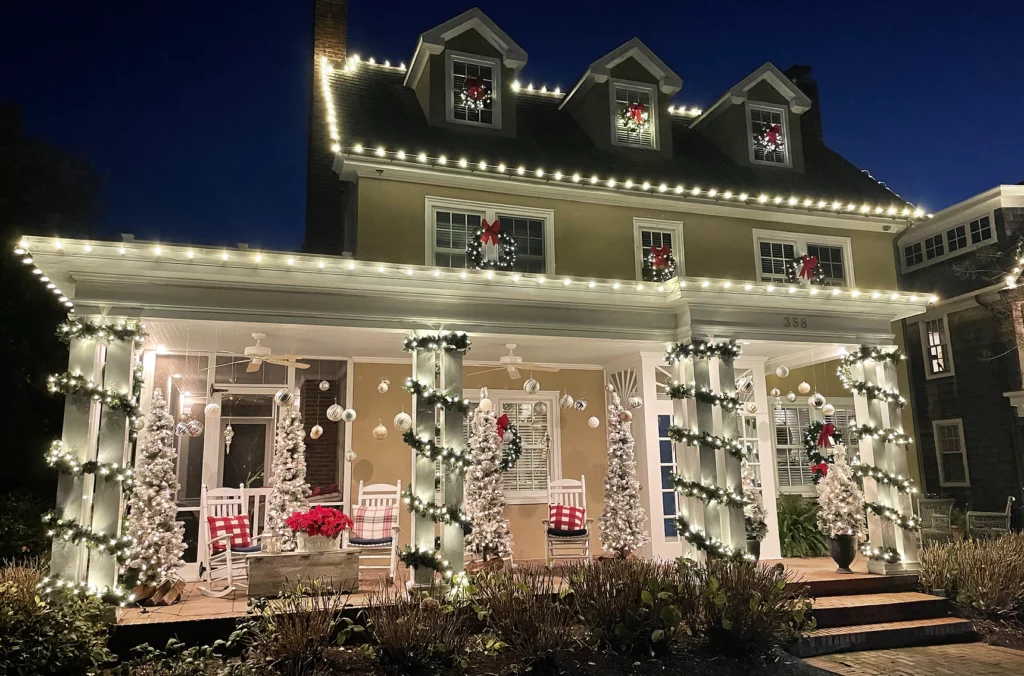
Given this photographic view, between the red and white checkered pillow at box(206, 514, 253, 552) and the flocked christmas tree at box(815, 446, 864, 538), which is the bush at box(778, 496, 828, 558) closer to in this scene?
the flocked christmas tree at box(815, 446, 864, 538)

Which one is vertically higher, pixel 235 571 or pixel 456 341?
pixel 456 341

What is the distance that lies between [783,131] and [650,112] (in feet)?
8.90

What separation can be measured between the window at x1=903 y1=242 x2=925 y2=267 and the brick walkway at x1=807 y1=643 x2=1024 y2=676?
12.2 m

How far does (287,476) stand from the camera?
9.20 m

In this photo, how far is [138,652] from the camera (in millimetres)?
6363

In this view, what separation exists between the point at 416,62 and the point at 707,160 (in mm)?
5346

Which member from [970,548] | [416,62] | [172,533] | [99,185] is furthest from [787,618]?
[99,185]

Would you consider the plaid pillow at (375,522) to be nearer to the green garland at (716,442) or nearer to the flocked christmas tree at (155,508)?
the flocked christmas tree at (155,508)

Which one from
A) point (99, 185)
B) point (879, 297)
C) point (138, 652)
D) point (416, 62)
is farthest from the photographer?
point (99, 185)

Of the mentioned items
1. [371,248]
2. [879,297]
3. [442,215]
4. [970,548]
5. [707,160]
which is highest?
[707,160]

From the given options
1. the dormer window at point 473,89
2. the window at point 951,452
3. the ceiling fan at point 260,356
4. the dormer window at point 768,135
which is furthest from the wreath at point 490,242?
the window at point 951,452

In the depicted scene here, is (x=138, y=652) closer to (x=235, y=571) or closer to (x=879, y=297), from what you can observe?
(x=235, y=571)

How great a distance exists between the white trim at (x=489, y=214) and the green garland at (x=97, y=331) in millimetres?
4061

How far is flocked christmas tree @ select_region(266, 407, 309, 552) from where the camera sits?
912 centimetres
